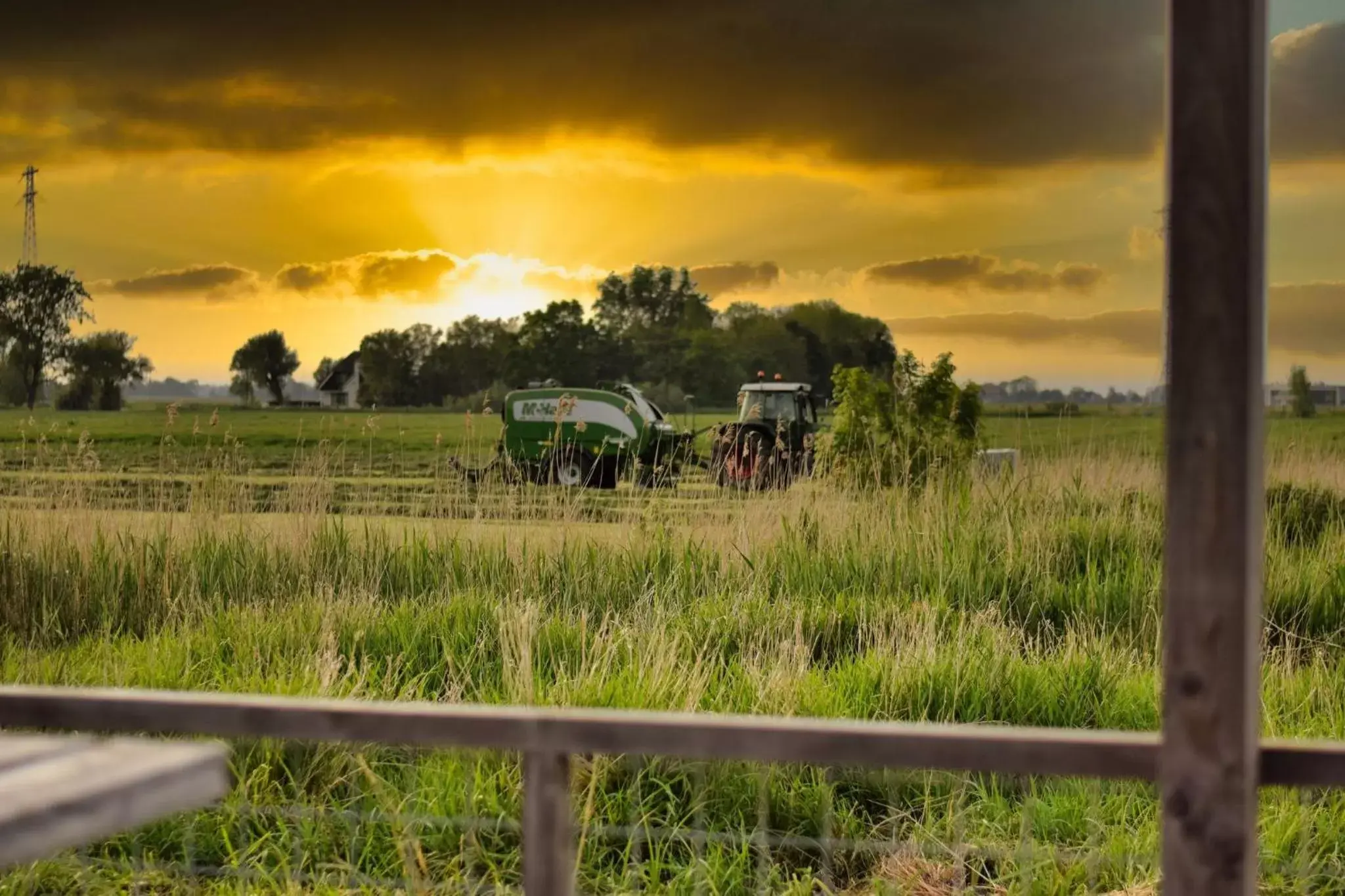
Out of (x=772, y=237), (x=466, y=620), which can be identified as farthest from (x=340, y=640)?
(x=772, y=237)

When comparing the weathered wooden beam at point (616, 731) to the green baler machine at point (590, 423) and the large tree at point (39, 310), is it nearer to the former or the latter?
the green baler machine at point (590, 423)

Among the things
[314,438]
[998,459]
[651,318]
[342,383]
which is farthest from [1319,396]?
[342,383]

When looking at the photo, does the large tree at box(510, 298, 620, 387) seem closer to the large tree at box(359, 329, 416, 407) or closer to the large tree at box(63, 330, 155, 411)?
the large tree at box(359, 329, 416, 407)

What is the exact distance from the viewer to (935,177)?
16.7 meters

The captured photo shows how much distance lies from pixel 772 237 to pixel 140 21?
1009 cm

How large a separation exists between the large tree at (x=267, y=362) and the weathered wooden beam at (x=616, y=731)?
14191 millimetres

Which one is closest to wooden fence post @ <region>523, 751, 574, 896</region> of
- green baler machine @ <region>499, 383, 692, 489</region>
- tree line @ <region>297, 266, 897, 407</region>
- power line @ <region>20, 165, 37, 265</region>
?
green baler machine @ <region>499, 383, 692, 489</region>

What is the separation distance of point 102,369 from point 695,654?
1245 centimetres

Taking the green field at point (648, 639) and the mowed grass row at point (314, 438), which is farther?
the mowed grass row at point (314, 438)

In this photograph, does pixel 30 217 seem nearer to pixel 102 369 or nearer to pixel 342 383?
pixel 102 369

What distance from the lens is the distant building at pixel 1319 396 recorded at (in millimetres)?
10781

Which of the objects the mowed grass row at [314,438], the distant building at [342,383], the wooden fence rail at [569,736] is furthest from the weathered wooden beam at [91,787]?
the distant building at [342,383]

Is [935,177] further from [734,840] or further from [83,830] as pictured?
[83,830]

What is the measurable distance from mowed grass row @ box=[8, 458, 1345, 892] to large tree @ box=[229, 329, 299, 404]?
854 cm
